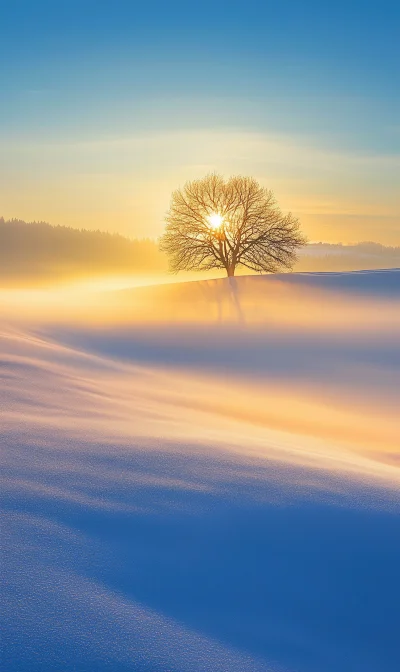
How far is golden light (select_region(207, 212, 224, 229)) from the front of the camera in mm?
35384

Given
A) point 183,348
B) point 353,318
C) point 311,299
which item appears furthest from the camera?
point 311,299

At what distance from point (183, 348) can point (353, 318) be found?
8.14 metres

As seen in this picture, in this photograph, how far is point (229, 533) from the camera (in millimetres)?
3674

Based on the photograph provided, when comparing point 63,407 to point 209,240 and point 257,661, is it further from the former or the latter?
point 209,240

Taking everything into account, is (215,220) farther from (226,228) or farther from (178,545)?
(178,545)

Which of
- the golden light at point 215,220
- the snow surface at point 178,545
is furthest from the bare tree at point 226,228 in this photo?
the snow surface at point 178,545

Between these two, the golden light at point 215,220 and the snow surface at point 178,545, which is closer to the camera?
the snow surface at point 178,545

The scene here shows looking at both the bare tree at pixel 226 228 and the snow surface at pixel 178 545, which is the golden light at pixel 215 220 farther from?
the snow surface at pixel 178 545

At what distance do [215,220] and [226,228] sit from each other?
2.80 feet

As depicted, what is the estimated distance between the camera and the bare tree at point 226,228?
116 ft

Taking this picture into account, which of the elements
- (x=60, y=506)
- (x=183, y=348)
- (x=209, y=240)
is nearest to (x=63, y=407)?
(x=60, y=506)

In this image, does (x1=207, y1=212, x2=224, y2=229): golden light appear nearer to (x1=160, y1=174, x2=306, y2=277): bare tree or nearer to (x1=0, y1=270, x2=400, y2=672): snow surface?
(x1=160, y1=174, x2=306, y2=277): bare tree

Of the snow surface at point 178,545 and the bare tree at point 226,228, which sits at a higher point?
the bare tree at point 226,228

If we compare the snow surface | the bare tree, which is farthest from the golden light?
the snow surface
